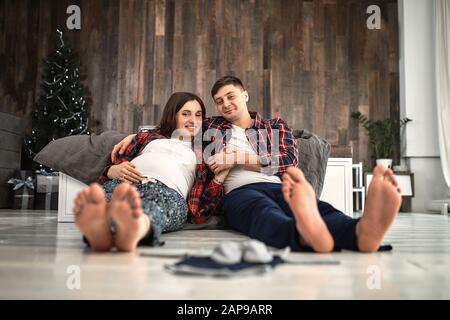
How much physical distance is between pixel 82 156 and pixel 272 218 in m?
1.42

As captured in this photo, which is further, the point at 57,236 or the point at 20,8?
the point at 20,8

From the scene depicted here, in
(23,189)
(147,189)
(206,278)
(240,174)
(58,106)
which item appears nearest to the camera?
(206,278)

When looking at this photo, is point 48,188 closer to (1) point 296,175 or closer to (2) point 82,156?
(2) point 82,156

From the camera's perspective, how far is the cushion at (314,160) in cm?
239

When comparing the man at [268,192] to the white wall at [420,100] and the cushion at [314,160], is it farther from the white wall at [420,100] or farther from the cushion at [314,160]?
the white wall at [420,100]

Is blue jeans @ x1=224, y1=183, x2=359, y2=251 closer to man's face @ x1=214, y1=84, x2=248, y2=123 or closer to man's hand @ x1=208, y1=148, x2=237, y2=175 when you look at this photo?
man's hand @ x1=208, y1=148, x2=237, y2=175

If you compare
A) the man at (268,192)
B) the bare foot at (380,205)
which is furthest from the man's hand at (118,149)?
the bare foot at (380,205)

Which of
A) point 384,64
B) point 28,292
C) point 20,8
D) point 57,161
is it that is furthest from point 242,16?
point 28,292

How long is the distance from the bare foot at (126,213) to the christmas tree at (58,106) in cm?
394

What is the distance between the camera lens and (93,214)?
1.08m

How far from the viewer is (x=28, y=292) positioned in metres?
0.78

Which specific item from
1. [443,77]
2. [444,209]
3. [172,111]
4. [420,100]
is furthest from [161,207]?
[420,100]
